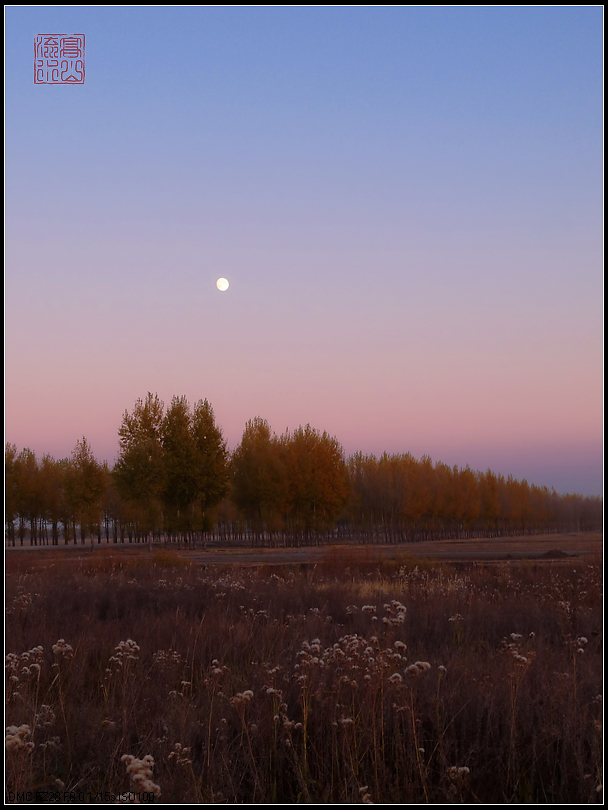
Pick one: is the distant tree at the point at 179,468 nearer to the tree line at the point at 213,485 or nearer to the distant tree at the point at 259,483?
the tree line at the point at 213,485

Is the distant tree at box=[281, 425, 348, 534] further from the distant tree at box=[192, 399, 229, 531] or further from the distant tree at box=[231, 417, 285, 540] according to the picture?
the distant tree at box=[192, 399, 229, 531]

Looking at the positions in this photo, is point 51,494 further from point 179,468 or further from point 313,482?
point 313,482

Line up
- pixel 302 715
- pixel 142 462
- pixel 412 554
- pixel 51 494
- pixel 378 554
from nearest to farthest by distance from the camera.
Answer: pixel 302 715
pixel 378 554
pixel 412 554
pixel 142 462
pixel 51 494

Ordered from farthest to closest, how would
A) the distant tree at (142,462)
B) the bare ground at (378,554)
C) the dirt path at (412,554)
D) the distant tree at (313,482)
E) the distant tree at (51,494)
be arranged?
the distant tree at (51,494)
the distant tree at (313,482)
the distant tree at (142,462)
the dirt path at (412,554)
the bare ground at (378,554)

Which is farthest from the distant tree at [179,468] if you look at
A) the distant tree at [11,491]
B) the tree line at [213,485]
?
the distant tree at [11,491]

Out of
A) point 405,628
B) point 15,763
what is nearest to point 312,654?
point 15,763

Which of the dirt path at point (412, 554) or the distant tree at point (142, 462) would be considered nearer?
the dirt path at point (412, 554)

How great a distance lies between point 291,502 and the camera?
4797 centimetres

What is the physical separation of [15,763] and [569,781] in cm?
338

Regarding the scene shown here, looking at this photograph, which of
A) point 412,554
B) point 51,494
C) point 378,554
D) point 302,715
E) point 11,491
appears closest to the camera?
point 302,715

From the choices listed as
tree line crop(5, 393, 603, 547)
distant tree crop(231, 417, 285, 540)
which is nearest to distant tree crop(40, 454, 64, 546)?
tree line crop(5, 393, 603, 547)

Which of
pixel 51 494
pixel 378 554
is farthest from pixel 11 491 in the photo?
pixel 378 554

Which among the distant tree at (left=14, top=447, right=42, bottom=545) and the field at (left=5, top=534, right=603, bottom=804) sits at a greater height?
the field at (left=5, top=534, right=603, bottom=804)

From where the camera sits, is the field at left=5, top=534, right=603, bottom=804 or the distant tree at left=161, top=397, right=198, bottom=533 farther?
the distant tree at left=161, top=397, right=198, bottom=533
